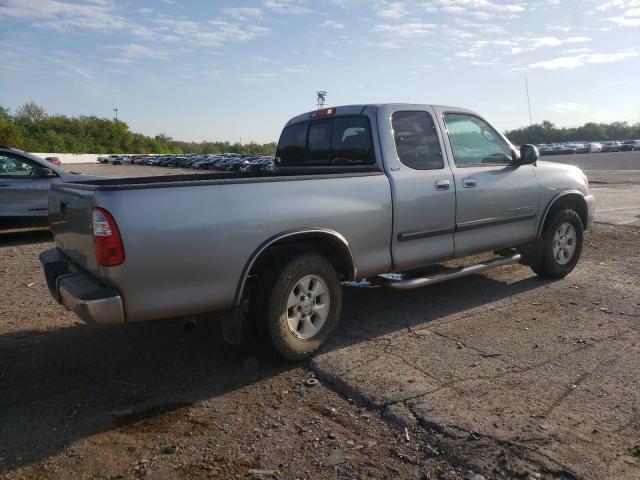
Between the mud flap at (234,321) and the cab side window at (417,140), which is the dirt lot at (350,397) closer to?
the mud flap at (234,321)

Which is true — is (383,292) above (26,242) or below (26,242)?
below

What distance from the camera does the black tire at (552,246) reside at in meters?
6.47

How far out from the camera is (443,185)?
17.3 feet

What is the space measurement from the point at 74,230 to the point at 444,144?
3.40 m

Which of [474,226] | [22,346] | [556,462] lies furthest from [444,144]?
[22,346]

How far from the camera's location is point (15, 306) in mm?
5898

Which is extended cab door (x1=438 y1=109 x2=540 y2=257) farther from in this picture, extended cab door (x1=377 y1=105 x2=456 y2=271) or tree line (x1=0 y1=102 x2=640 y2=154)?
tree line (x1=0 y1=102 x2=640 y2=154)

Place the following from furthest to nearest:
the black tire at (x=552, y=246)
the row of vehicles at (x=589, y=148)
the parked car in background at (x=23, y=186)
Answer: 1. the row of vehicles at (x=589, y=148)
2. the parked car in background at (x=23, y=186)
3. the black tire at (x=552, y=246)

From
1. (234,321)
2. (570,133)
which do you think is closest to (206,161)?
(234,321)

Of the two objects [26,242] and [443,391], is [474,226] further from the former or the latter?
[26,242]

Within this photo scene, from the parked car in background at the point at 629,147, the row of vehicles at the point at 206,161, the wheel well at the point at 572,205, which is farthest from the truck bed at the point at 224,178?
the parked car in background at the point at 629,147

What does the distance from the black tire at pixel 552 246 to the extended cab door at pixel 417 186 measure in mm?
1690

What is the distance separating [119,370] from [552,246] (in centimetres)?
482

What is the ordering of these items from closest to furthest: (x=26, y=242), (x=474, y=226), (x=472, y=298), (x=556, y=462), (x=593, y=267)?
(x=556, y=462)
(x=474, y=226)
(x=472, y=298)
(x=593, y=267)
(x=26, y=242)
